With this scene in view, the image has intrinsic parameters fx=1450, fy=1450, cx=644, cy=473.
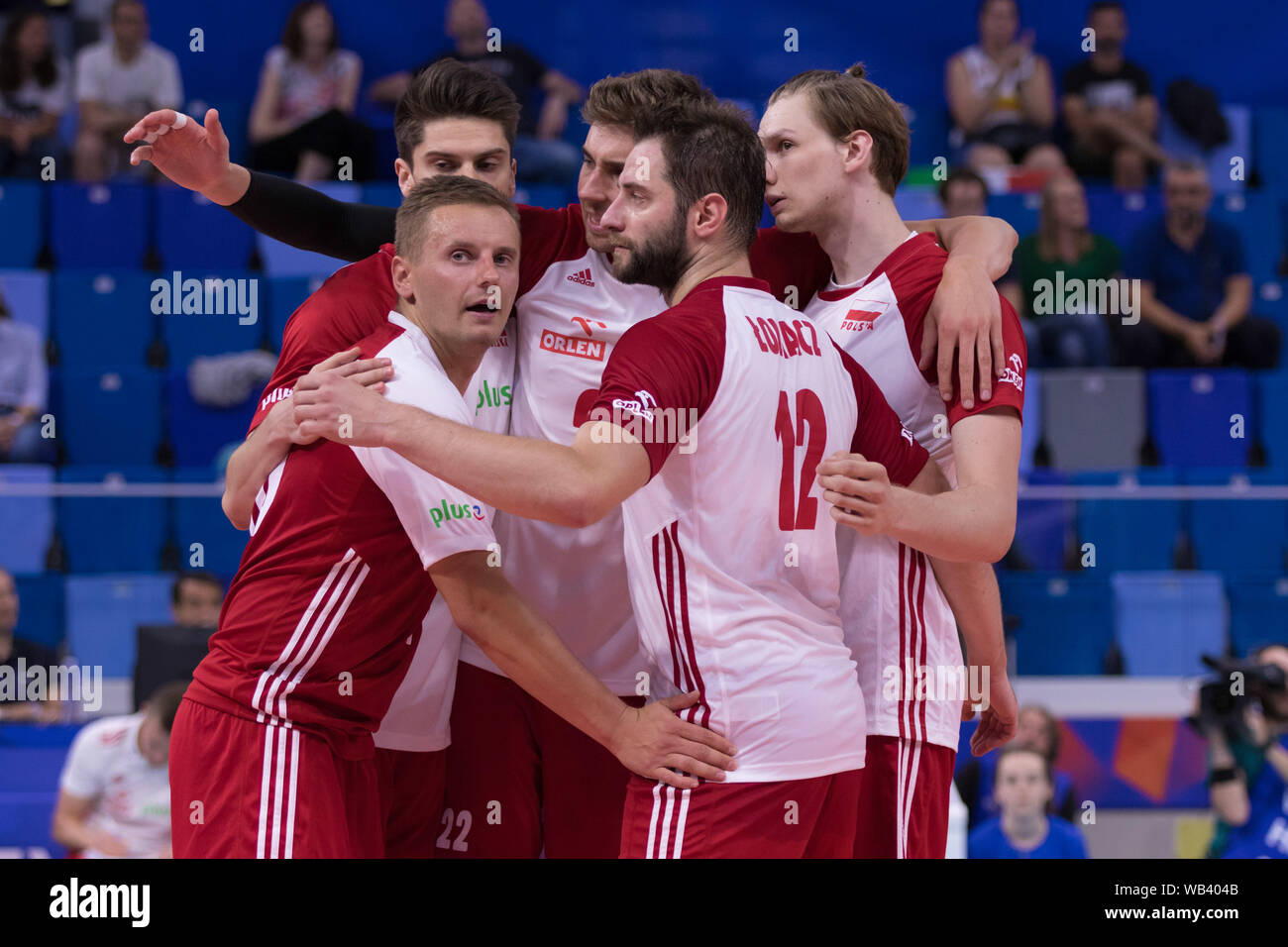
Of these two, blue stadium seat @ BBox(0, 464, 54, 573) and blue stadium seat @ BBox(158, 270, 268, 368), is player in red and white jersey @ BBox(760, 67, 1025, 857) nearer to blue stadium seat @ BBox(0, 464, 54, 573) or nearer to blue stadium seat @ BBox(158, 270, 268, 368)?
blue stadium seat @ BBox(0, 464, 54, 573)

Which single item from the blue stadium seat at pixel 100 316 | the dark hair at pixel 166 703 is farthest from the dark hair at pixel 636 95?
the blue stadium seat at pixel 100 316

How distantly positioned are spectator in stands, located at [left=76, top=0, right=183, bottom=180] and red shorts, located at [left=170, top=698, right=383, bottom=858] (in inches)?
294

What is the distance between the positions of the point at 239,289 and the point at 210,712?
5692 millimetres

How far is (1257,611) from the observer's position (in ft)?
24.8

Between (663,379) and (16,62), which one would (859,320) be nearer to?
(663,379)

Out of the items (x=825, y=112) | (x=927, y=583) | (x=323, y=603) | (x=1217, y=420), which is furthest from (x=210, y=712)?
(x=1217, y=420)

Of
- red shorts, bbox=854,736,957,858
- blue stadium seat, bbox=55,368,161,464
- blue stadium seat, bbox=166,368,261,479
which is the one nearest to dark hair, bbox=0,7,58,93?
blue stadium seat, bbox=55,368,161,464

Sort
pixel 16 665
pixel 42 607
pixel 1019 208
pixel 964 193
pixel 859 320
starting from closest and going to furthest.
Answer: pixel 859 320, pixel 16 665, pixel 42 607, pixel 964 193, pixel 1019 208

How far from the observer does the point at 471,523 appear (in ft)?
11.1

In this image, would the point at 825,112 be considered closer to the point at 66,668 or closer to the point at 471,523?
the point at 471,523

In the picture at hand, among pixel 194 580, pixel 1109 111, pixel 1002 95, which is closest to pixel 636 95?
pixel 194 580

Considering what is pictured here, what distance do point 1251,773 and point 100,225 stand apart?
25.1 ft

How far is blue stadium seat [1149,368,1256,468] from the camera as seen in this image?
8.91 metres

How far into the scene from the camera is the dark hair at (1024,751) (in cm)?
652
